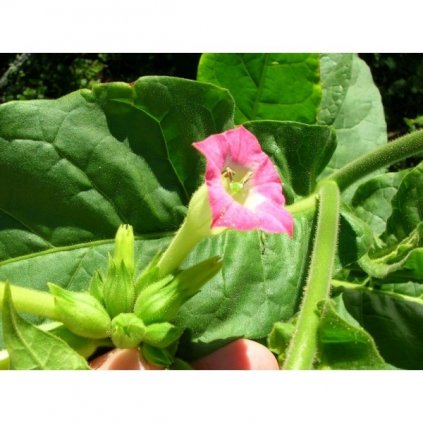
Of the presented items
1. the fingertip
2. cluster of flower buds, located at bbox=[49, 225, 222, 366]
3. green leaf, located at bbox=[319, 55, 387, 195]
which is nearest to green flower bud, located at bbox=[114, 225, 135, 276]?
cluster of flower buds, located at bbox=[49, 225, 222, 366]

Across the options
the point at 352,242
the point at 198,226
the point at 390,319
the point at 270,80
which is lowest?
the point at 390,319

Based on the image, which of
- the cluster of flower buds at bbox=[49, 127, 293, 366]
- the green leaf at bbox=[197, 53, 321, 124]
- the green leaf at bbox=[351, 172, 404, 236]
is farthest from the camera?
the green leaf at bbox=[351, 172, 404, 236]

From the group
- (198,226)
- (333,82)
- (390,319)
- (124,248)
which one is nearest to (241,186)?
(198,226)

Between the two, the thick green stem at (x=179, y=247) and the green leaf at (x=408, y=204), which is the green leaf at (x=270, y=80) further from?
the thick green stem at (x=179, y=247)

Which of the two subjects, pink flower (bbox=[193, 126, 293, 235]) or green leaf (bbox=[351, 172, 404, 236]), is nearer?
pink flower (bbox=[193, 126, 293, 235])

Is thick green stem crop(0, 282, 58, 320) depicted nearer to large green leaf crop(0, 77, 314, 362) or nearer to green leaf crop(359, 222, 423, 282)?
large green leaf crop(0, 77, 314, 362)

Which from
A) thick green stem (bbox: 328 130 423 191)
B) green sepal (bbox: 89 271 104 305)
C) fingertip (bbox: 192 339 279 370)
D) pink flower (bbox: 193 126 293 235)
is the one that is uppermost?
pink flower (bbox: 193 126 293 235)

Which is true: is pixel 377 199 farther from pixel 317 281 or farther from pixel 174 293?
pixel 174 293

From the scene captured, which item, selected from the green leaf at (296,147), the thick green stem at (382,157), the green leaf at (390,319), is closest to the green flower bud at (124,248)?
the green leaf at (296,147)
